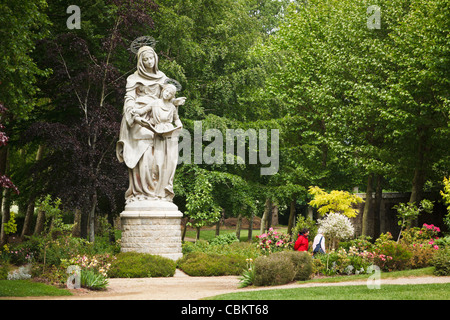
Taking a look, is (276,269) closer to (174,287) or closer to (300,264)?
(300,264)

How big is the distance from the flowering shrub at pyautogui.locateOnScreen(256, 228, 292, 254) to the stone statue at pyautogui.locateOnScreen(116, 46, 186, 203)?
3518 mm

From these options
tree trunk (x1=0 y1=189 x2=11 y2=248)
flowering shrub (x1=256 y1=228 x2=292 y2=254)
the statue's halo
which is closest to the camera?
flowering shrub (x1=256 y1=228 x2=292 y2=254)

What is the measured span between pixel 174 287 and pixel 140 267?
8.10 feet

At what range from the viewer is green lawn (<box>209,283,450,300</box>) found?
9.98 metres

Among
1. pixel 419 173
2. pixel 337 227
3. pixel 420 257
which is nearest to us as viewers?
pixel 420 257

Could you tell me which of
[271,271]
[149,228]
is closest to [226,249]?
[149,228]

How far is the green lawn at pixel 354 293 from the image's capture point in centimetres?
998

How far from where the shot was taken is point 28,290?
37.4ft

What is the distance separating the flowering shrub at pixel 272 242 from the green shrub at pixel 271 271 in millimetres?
3198

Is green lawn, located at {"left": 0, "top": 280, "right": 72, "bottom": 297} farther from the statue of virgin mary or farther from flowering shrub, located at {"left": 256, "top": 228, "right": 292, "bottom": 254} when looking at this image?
flowering shrub, located at {"left": 256, "top": 228, "right": 292, "bottom": 254}

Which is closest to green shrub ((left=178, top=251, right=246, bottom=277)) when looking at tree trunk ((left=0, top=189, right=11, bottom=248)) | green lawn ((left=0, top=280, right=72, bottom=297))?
green lawn ((left=0, top=280, right=72, bottom=297))

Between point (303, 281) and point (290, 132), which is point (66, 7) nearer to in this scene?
point (290, 132)

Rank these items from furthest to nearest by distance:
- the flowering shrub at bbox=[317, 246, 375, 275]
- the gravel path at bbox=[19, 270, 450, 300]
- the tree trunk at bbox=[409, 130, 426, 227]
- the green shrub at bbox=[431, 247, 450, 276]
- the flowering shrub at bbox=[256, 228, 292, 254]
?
the tree trunk at bbox=[409, 130, 426, 227] < the flowering shrub at bbox=[256, 228, 292, 254] < the flowering shrub at bbox=[317, 246, 375, 275] < the green shrub at bbox=[431, 247, 450, 276] < the gravel path at bbox=[19, 270, 450, 300]

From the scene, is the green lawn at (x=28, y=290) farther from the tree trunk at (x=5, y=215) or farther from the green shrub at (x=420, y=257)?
the tree trunk at (x=5, y=215)
